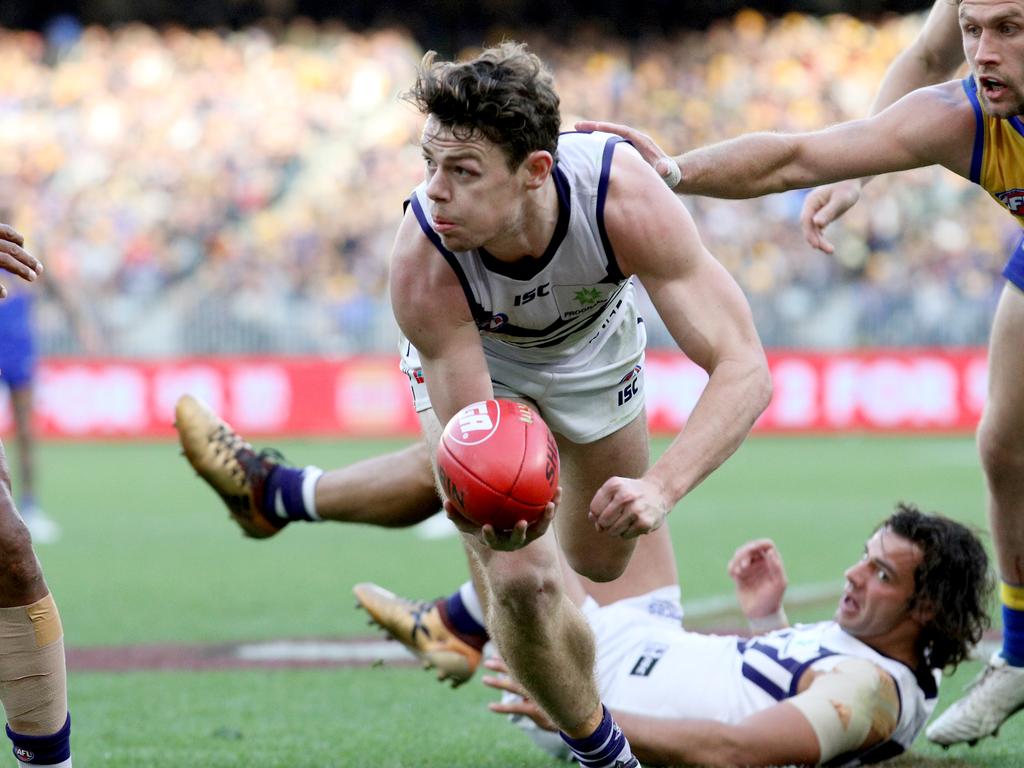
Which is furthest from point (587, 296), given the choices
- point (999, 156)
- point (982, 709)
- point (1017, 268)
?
point (982, 709)

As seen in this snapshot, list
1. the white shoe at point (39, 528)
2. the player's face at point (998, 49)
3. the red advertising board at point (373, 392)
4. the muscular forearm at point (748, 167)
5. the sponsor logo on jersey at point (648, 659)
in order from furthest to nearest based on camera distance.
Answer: the red advertising board at point (373, 392) → the white shoe at point (39, 528) → the sponsor logo on jersey at point (648, 659) → the muscular forearm at point (748, 167) → the player's face at point (998, 49)

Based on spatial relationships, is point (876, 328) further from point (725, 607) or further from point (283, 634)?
point (283, 634)

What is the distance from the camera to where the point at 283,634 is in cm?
737

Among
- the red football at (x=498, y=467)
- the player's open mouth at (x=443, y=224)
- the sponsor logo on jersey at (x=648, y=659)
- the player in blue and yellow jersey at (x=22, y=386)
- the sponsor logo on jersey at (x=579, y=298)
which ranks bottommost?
the player in blue and yellow jersey at (x=22, y=386)

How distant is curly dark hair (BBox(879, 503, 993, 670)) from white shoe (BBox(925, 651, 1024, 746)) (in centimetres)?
33

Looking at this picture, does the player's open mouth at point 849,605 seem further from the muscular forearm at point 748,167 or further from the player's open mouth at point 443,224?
the player's open mouth at point 443,224

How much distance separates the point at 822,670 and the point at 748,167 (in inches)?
59.5

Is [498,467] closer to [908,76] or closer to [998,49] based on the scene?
[998,49]

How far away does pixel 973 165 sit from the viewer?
446 cm

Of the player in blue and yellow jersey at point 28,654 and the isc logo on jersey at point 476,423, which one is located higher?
the isc logo on jersey at point 476,423

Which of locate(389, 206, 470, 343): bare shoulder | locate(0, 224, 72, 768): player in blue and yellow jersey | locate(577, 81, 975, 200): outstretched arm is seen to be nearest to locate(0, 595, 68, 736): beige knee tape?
locate(0, 224, 72, 768): player in blue and yellow jersey

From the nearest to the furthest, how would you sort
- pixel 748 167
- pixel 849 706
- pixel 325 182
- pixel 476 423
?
pixel 476 423 < pixel 849 706 < pixel 748 167 < pixel 325 182

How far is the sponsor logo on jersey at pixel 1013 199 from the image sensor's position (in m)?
4.43

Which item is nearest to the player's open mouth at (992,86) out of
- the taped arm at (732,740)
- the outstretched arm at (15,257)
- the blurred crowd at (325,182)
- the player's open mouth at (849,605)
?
the player's open mouth at (849,605)
